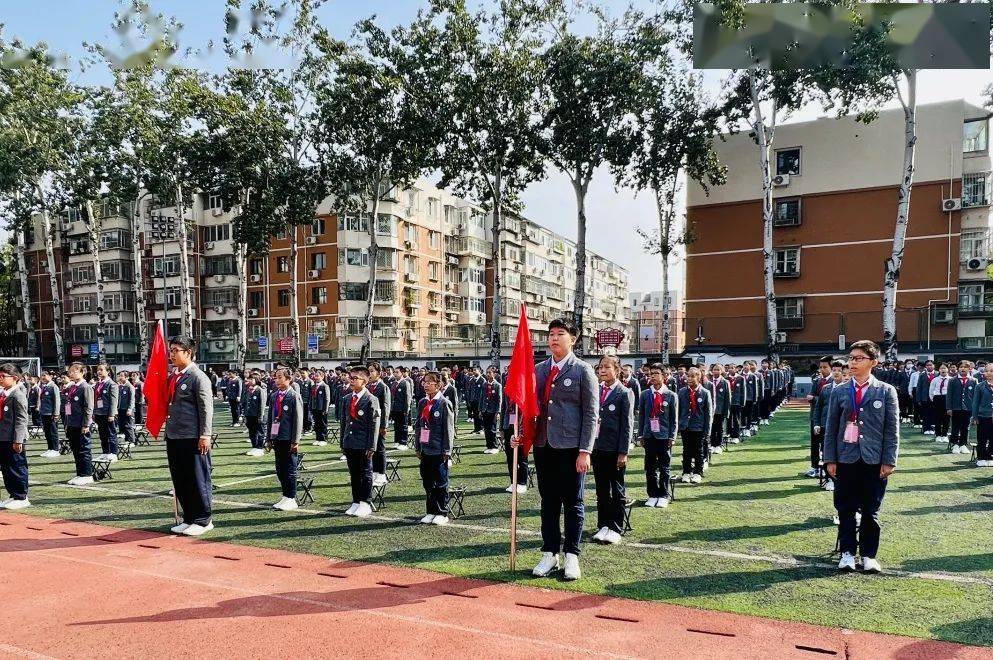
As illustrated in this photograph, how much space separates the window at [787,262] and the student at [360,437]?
32397 mm

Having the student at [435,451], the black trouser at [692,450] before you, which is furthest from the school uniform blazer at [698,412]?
the student at [435,451]

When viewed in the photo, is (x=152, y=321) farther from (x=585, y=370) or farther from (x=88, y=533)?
(x=585, y=370)

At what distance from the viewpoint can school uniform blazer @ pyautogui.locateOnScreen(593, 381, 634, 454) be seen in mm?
8078

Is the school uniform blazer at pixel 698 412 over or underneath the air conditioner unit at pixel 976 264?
underneath

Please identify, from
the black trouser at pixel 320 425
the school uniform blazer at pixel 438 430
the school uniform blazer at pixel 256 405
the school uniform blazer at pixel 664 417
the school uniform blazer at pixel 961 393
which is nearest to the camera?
the school uniform blazer at pixel 438 430

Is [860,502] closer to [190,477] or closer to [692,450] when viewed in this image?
[692,450]

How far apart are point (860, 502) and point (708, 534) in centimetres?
196

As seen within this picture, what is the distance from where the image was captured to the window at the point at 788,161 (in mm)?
37188

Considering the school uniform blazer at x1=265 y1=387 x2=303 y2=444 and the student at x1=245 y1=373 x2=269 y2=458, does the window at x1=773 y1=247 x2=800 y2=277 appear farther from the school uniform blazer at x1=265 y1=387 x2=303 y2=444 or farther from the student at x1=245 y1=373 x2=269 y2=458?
the school uniform blazer at x1=265 y1=387 x2=303 y2=444

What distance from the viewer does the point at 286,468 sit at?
10039mm

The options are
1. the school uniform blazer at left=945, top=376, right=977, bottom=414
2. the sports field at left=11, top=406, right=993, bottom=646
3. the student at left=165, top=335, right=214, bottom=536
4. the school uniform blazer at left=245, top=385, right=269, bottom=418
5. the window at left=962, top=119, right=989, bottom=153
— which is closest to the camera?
the sports field at left=11, top=406, right=993, bottom=646

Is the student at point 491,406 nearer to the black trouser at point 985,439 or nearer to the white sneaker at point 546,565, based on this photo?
the white sneaker at point 546,565

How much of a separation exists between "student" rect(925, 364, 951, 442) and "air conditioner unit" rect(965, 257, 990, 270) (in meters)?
19.5

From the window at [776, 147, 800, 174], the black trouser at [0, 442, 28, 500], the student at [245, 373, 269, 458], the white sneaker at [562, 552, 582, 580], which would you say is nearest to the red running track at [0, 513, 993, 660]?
the white sneaker at [562, 552, 582, 580]
